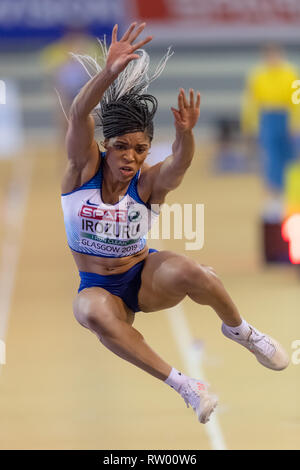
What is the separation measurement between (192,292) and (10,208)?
8981 millimetres

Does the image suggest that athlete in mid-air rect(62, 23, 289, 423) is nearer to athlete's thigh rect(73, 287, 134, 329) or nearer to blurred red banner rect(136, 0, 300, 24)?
athlete's thigh rect(73, 287, 134, 329)

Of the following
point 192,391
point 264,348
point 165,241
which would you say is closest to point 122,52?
point 192,391

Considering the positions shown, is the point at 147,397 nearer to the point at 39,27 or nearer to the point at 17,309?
the point at 17,309

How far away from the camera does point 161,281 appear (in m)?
4.12

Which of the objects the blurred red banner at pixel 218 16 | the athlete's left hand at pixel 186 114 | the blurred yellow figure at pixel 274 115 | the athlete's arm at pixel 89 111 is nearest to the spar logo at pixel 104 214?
the athlete's arm at pixel 89 111

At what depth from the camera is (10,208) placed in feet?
41.9

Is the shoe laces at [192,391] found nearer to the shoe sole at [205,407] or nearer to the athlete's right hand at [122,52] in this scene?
the shoe sole at [205,407]

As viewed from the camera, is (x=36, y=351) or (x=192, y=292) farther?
(x=36, y=351)

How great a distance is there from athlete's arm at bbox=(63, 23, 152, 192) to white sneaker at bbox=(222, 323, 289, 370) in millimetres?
1029

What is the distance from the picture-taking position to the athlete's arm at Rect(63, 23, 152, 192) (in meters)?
3.58

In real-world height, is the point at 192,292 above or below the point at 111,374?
above

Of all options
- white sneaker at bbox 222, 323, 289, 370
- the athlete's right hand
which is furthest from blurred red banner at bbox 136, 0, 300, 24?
the athlete's right hand

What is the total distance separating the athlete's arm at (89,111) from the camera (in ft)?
11.8

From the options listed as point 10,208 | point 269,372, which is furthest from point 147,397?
point 10,208
